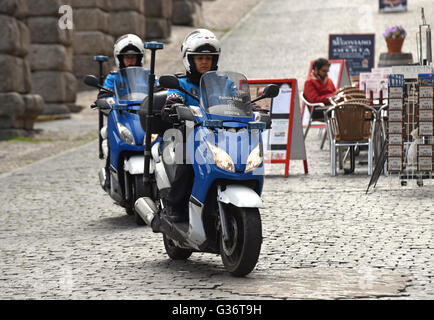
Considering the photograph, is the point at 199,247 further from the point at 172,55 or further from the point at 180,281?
the point at 172,55

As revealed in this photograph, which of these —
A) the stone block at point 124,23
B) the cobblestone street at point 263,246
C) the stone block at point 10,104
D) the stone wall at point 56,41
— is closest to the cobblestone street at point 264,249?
the cobblestone street at point 263,246

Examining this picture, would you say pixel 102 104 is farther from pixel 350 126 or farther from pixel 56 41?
pixel 56 41

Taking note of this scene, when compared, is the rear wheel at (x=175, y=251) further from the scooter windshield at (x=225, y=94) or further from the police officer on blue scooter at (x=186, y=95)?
the scooter windshield at (x=225, y=94)

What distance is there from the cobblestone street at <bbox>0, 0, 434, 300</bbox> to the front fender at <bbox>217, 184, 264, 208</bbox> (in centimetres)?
53

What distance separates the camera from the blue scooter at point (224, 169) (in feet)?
21.0

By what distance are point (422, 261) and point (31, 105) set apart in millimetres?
14095

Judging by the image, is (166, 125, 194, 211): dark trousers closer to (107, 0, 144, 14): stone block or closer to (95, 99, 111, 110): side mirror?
(95, 99, 111, 110): side mirror

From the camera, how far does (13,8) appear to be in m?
19.3

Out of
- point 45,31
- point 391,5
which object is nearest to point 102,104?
point 45,31

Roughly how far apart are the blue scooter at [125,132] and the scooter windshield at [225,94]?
2973mm

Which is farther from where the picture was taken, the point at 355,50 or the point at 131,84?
the point at 355,50

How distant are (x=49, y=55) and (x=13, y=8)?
4.71 meters

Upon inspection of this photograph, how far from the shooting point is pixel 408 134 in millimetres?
11172
